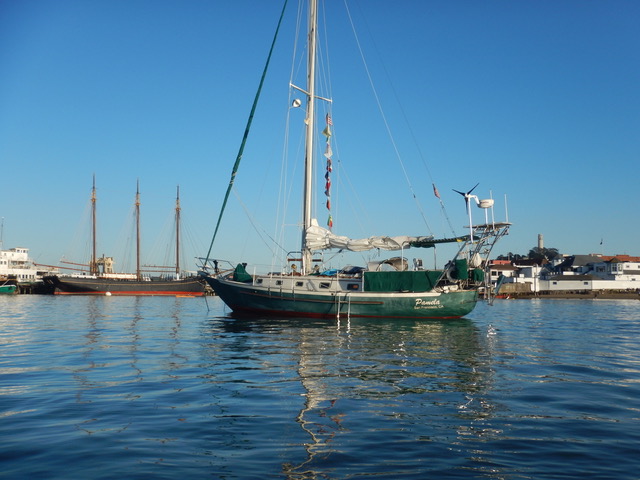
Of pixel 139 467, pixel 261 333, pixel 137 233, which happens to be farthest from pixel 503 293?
pixel 139 467

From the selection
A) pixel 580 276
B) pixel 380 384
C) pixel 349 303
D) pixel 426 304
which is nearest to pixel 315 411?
pixel 380 384

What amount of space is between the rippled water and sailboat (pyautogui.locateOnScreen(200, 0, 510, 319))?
44.9 ft

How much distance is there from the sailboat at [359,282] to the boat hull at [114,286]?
205 feet

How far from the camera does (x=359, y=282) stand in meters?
34.7

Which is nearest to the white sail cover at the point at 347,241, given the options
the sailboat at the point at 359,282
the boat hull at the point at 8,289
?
the sailboat at the point at 359,282

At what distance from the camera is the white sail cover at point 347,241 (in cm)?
3578

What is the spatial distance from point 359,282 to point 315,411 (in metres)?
24.9

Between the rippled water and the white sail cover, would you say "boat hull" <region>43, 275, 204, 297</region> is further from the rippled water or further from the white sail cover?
the rippled water

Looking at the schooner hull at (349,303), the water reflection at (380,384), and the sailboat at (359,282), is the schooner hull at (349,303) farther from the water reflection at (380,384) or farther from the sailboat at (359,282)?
the water reflection at (380,384)

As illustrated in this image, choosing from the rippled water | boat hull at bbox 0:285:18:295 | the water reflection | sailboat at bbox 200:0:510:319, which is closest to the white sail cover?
sailboat at bbox 200:0:510:319

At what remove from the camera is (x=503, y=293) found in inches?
4144

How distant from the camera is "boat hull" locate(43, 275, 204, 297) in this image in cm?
9225

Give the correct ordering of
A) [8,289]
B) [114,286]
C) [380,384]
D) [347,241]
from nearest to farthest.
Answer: [380,384] < [347,241] < [114,286] < [8,289]

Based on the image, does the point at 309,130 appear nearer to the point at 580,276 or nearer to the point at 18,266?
the point at 580,276
